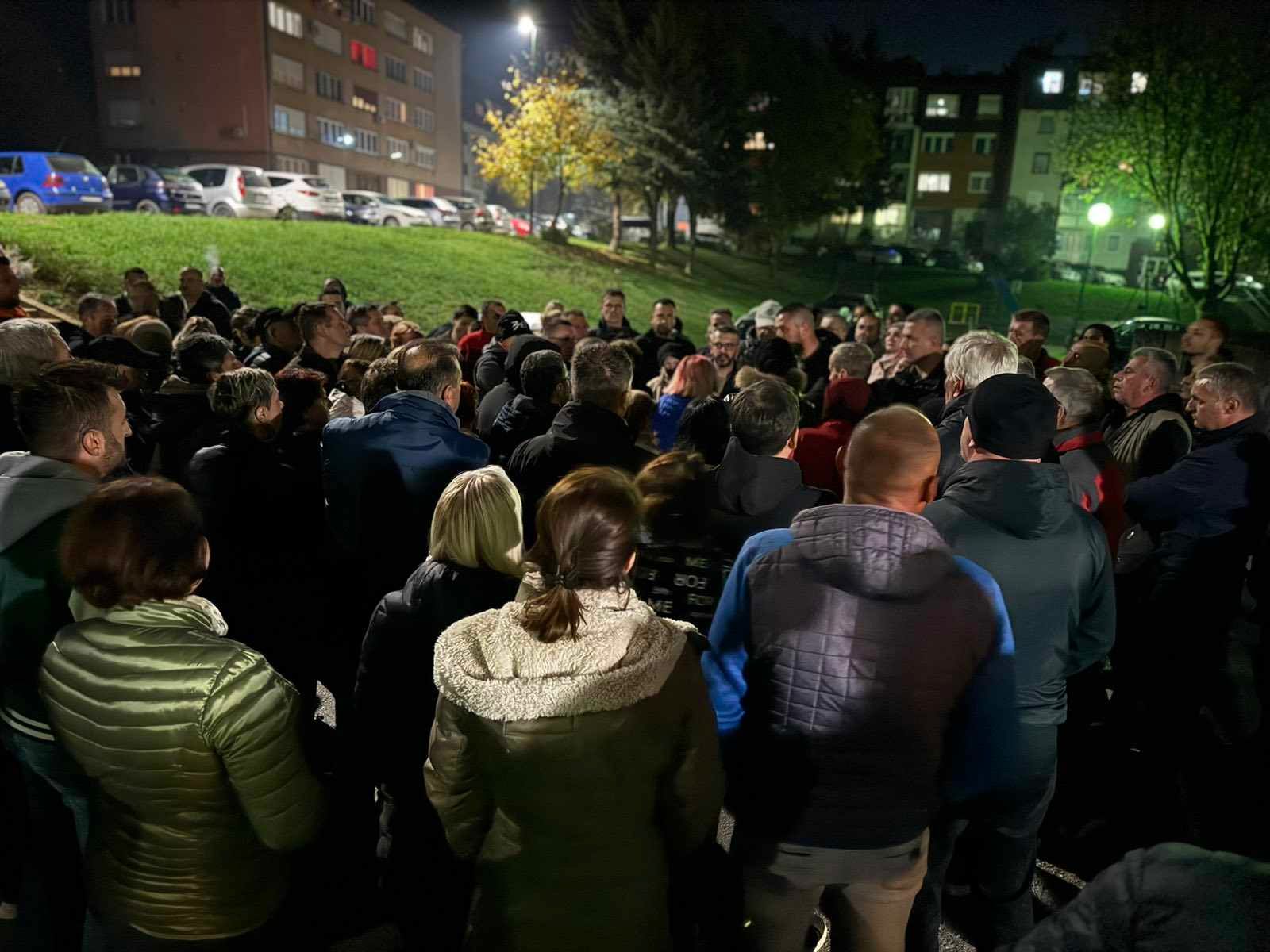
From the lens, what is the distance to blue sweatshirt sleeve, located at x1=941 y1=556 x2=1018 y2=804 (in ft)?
7.55

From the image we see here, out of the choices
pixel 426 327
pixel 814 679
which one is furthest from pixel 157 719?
pixel 426 327

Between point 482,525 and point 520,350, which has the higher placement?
point 520,350

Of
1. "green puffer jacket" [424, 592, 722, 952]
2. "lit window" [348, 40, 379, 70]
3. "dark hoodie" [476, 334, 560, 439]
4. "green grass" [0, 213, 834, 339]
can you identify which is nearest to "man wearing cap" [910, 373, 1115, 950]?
"green puffer jacket" [424, 592, 722, 952]

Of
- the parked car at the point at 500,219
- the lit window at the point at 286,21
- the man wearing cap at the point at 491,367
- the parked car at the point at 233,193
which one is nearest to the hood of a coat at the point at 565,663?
the man wearing cap at the point at 491,367

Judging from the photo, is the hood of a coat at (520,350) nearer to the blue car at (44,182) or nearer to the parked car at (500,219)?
the blue car at (44,182)

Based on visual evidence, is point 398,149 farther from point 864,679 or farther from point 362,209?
point 864,679

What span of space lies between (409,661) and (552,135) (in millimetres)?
32726

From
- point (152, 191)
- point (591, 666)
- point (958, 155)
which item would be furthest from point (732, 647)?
point (958, 155)

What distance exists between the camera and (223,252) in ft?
61.9

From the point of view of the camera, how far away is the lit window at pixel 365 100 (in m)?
54.7

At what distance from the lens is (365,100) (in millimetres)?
56219

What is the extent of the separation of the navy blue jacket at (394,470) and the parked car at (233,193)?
83.2ft

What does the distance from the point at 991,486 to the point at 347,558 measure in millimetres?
2945

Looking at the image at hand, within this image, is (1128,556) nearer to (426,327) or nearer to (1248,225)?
(426,327)
